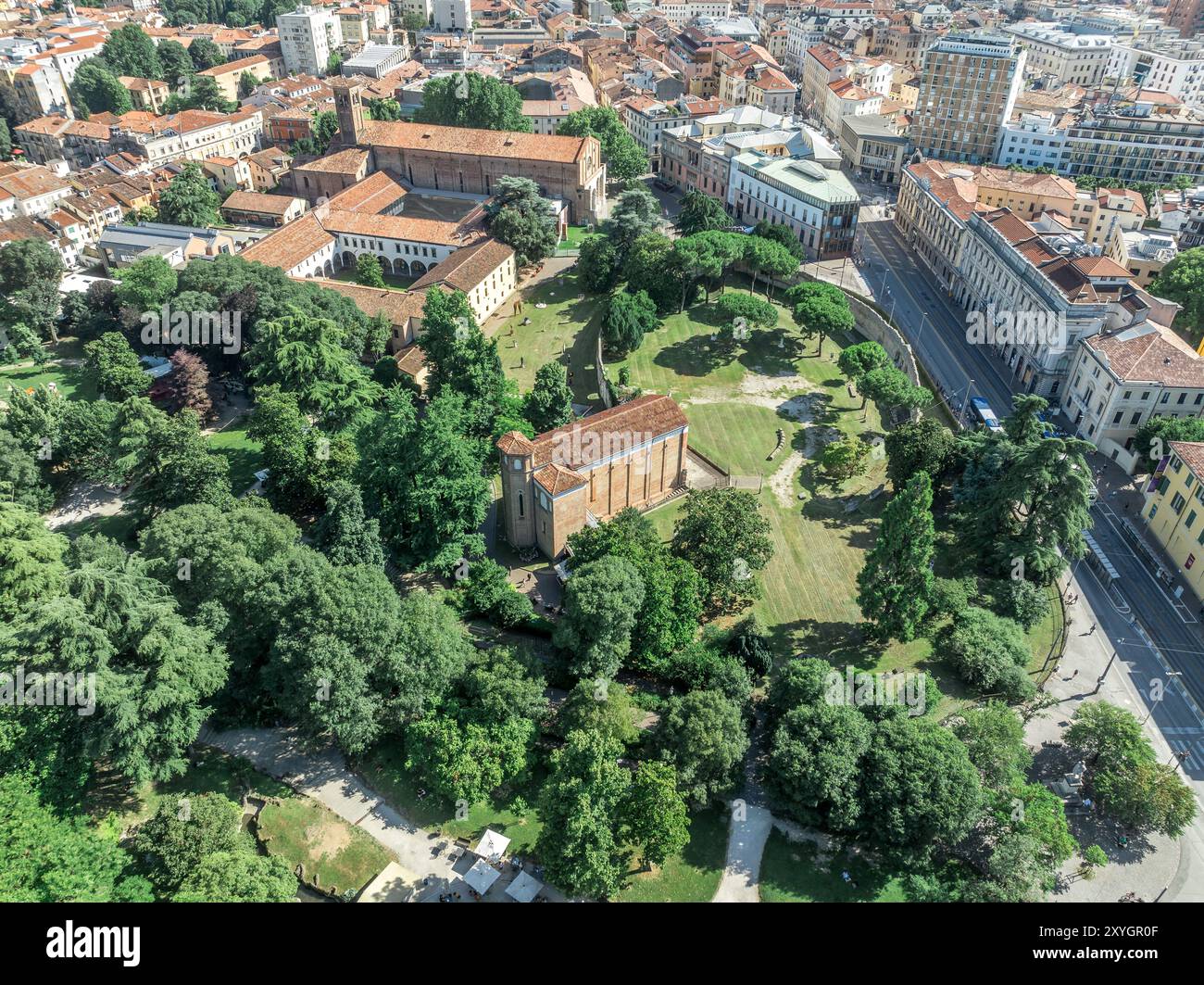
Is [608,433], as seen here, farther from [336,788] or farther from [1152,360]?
[1152,360]

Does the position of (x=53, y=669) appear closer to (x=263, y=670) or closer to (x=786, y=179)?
(x=263, y=670)

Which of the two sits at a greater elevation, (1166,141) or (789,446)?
(1166,141)

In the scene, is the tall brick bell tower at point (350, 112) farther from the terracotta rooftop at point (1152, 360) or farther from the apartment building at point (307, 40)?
the terracotta rooftop at point (1152, 360)

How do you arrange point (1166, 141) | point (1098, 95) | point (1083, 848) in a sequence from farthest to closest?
point (1098, 95)
point (1166, 141)
point (1083, 848)

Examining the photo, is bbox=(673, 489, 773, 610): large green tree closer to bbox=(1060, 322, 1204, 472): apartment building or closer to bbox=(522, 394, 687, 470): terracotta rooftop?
bbox=(522, 394, 687, 470): terracotta rooftop

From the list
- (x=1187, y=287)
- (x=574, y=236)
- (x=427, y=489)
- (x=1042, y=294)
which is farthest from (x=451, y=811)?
(x=1187, y=287)

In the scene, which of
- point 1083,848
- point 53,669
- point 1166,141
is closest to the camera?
point 53,669

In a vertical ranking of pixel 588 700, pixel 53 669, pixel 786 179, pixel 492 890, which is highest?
pixel 786 179

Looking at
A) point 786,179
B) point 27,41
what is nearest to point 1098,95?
point 786,179
